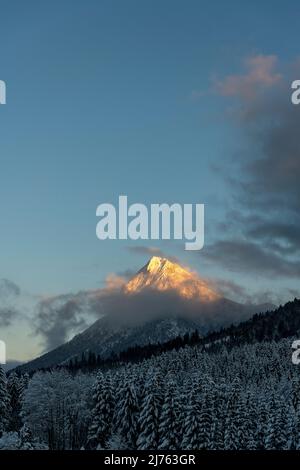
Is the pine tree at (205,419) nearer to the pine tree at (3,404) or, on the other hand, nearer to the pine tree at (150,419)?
the pine tree at (150,419)

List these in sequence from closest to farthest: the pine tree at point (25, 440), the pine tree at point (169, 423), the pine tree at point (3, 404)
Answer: the pine tree at point (25, 440)
the pine tree at point (169, 423)
the pine tree at point (3, 404)

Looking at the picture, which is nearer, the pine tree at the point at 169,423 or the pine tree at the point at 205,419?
the pine tree at the point at 205,419

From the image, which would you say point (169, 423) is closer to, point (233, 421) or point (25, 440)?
point (233, 421)

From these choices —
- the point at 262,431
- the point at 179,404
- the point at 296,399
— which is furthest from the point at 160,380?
the point at 296,399

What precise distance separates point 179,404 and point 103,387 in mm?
15803

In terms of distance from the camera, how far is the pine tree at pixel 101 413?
103812 mm

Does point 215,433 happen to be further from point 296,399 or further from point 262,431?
point 296,399

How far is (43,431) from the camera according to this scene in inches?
4702

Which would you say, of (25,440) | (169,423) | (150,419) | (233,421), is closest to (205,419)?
(169,423)

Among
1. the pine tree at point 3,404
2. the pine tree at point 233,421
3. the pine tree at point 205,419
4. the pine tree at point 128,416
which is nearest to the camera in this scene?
the pine tree at point 205,419

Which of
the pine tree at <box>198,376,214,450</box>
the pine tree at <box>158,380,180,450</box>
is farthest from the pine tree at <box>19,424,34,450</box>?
the pine tree at <box>198,376,214,450</box>

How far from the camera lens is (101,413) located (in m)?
105

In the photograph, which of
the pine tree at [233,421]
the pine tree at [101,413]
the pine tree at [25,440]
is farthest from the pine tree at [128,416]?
the pine tree at [25,440]
